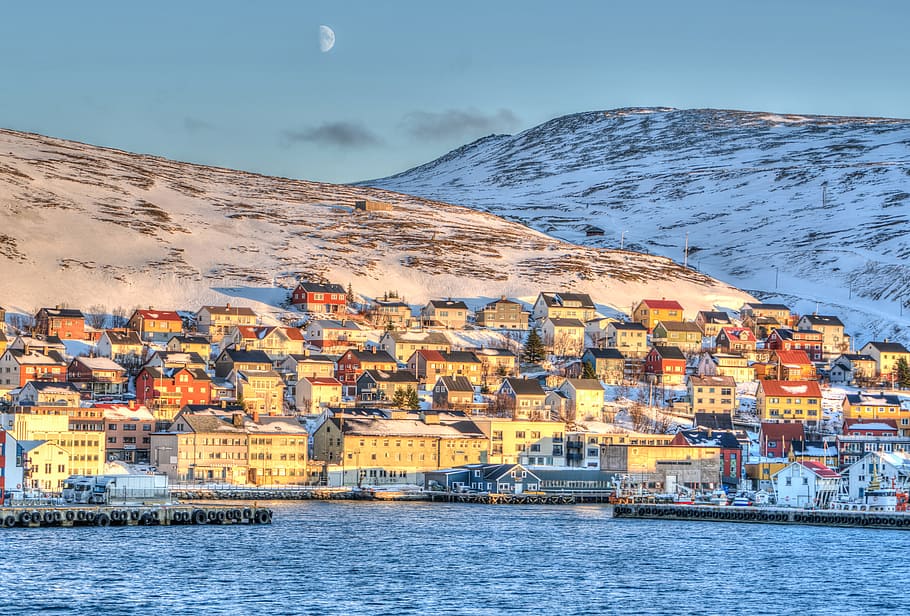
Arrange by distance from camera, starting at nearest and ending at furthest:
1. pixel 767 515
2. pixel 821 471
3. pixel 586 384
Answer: pixel 767 515, pixel 821 471, pixel 586 384

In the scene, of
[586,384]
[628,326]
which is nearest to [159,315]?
[586,384]

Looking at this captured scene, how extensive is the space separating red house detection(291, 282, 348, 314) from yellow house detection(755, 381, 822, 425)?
4970 cm

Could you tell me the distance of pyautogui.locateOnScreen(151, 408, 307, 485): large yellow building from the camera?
107 meters

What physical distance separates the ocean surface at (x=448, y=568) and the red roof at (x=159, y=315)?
63574 millimetres

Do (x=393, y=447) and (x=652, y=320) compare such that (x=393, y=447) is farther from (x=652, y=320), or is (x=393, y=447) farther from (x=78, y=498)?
(x=652, y=320)

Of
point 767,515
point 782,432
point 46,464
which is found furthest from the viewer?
point 782,432

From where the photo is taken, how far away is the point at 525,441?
121 m

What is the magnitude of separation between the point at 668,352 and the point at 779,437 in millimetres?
30819

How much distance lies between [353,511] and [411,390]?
128ft

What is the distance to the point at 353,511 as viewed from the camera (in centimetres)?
9388

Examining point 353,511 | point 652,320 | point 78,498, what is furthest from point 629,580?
point 652,320

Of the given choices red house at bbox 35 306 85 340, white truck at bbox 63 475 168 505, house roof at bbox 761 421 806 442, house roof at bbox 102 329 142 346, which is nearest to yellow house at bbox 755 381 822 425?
house roof at bbox 761 421 806 442

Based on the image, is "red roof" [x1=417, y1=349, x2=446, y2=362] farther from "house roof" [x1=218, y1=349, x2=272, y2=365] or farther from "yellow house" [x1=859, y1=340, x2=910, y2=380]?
"yellow house" [x1=859, y1=340, x2=910, y2=380]

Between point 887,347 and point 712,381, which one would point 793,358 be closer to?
point 887,347
